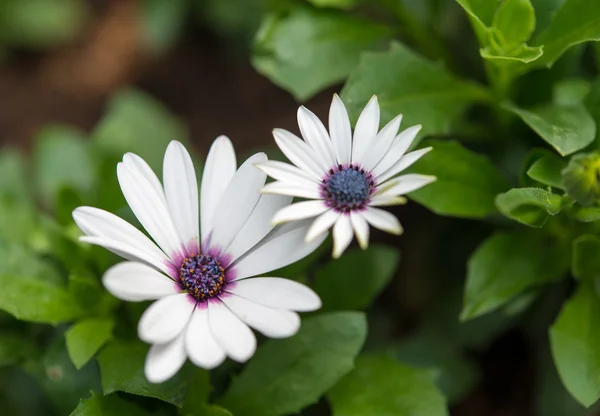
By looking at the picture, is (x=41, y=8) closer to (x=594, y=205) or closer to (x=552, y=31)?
(x=552, y=31)

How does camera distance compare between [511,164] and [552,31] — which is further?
[511,164]

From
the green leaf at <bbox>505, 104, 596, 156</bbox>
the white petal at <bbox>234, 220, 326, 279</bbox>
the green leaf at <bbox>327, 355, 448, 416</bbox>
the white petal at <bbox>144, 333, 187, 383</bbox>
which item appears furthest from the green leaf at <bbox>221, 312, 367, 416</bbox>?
the green leaf at <bbox>505, 104, 596, 156</bbox>

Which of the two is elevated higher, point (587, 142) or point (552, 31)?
Answer: point (552, 31)

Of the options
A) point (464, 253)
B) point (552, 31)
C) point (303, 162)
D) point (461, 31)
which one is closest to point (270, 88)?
point (461, 31)

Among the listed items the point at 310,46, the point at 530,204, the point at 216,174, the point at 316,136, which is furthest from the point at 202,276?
the point at 310,46

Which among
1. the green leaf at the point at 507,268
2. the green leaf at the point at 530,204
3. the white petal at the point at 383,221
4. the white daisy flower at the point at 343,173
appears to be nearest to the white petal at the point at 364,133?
the white daisy flower at the point at 343,173

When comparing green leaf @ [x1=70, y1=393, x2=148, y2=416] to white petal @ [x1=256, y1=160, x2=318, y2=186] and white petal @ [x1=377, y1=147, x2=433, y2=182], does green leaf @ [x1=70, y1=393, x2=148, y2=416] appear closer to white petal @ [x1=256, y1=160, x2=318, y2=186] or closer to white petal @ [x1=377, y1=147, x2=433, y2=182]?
white petal @ [x1=256, y1=160, x2=318, y2=186]

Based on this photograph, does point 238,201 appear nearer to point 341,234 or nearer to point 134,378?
point 341,234
